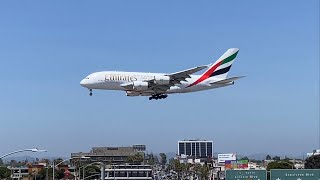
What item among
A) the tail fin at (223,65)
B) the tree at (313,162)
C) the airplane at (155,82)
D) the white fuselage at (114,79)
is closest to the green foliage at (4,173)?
the tree at (313,162)

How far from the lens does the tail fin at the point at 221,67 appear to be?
2997 inches

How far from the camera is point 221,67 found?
269 ft

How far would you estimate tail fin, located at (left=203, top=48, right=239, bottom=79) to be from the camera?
78.2 meters

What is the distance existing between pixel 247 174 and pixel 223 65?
29.2 metres

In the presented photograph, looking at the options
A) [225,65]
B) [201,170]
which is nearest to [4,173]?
[201,170]

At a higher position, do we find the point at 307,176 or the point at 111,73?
the point at 111,73

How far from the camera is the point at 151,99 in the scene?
243 feet

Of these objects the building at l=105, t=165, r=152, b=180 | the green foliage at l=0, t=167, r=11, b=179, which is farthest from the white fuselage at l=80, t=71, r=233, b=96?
the green foliage at l=0, t=167, r=11, b=179

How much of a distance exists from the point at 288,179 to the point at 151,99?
24938 millimetres

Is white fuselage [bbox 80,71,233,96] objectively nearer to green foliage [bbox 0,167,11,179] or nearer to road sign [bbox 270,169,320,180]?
road sign [bbox 270,169,320,180]

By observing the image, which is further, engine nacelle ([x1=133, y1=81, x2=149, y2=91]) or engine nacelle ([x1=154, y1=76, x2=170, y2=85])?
engine nacelle ([x1=154, y1=76, x2=170, y2=85])

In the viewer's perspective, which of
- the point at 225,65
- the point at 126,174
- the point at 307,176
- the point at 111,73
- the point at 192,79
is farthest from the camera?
the point at 126,174

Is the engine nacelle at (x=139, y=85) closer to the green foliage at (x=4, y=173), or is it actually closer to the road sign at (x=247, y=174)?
the road sign at (x=247, y=174)

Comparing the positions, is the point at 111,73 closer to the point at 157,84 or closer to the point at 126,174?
the point at 157,84
